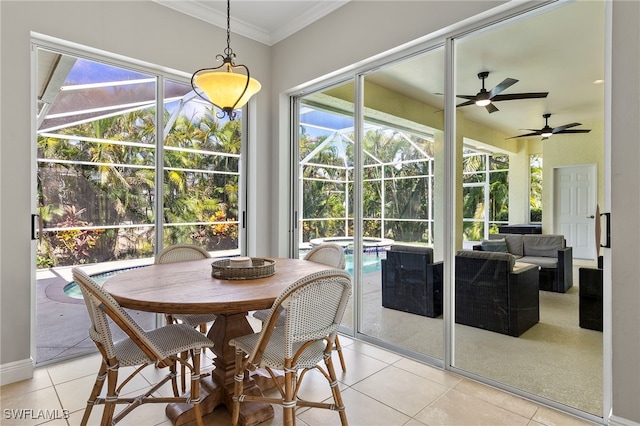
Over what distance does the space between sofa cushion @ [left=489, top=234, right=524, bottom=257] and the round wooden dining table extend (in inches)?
54.1

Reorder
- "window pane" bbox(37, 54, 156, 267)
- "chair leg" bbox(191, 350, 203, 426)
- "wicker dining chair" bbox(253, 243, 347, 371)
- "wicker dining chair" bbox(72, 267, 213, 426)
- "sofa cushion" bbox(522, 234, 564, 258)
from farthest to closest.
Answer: "window pane" bbox(37, 54, 156, 267) → "wicker dining chair" bbox(253, 243, 347, 371) → "sofa cushion" bbox(522, 234, 564, 258) → "chair leg" bbox(191, 350, 203, 426) → "wicker dining chair" bbox(72, 267, 213, 426)

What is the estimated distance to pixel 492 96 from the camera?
2.57 m

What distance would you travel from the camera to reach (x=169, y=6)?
3219mm

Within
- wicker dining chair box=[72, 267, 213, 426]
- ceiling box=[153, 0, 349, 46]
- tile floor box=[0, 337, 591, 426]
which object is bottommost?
tile floor box=[0, 337, 591, 426]

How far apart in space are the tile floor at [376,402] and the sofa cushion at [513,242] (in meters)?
0.94

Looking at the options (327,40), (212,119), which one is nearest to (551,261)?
(327,40)

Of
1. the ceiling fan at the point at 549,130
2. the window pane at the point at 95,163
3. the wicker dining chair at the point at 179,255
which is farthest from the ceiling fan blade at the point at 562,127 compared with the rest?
the window pane at the point at 95,163

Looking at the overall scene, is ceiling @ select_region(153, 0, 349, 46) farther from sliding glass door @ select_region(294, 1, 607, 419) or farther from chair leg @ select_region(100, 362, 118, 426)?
chair leg @ select_region(100, 362, 118, 426)

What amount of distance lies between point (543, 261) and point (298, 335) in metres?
1.79

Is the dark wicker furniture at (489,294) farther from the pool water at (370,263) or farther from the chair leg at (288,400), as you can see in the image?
the chair leg at (288,400)

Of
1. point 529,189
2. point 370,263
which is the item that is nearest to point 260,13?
point 370,263

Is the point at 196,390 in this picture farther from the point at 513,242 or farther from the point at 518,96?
the point at 518,96

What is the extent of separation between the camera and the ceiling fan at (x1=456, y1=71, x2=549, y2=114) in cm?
246

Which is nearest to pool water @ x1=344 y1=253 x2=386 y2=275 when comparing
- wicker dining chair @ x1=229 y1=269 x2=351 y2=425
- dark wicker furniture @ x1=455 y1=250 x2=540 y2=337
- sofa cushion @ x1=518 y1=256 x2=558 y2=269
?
dark wicker furniture @ x1=455 y1=250 x2=540 y2=337
